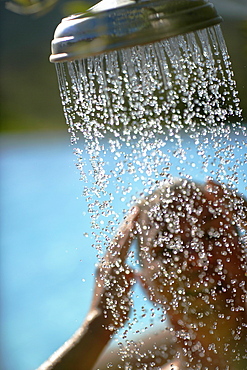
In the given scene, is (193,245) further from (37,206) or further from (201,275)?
(37,206)

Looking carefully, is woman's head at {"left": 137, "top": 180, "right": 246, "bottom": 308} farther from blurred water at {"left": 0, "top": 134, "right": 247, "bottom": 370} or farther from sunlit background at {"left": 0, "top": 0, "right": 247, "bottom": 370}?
blurred water at {"left": 0, "top": 134, "right": 247, "bottom": 370}

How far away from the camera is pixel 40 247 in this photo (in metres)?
3.25

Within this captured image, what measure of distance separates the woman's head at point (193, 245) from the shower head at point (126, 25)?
0.36 m

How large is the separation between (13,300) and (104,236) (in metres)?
2.24

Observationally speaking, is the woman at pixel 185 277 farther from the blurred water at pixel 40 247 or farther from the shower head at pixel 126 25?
the blurred water at pixel 40 247

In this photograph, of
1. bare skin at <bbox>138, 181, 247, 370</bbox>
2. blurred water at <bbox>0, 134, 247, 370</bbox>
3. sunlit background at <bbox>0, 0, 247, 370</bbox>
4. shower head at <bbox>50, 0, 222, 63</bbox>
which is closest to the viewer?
shower head at <bbox>50, 0, 222, 63</bbox>

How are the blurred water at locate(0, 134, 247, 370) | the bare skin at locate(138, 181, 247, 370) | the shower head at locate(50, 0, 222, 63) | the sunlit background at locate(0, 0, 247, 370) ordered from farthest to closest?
the blurred water at locate(0, 134, 247, 370)
the sunlit background at locate(0, 0, 247, 370)
the bare skin at locate(138, 181, 247, 370)
the shower head at locate(50, 0, 222, 63)

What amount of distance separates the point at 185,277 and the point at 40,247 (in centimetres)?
260

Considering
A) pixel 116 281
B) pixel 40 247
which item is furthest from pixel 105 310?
pixel 40 247

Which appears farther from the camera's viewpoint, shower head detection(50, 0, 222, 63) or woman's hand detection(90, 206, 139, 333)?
woman's hand detection(90, 206, 139, 333)

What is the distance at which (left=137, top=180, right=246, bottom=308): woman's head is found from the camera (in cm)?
73

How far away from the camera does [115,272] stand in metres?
0.76

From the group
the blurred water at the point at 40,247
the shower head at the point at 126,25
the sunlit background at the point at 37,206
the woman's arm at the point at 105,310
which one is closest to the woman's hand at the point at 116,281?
the woman's arm at the point at 105,310

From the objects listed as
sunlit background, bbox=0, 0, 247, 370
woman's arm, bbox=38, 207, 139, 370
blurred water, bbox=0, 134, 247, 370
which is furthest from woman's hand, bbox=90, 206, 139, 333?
blurred water, bbox=0, 134, 247, 370
